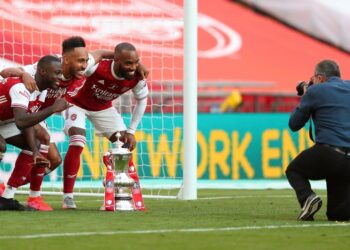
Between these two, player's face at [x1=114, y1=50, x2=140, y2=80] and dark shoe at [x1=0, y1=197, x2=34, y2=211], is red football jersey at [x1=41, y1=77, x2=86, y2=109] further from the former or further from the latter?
dark shoe at [x1=0, y1=197, x2=34, y2=211]

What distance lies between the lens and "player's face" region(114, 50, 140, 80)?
406 inches

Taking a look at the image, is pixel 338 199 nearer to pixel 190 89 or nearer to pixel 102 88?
pixel 102 88

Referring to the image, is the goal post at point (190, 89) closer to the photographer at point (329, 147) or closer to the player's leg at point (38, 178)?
the player's leg at point (38, 178)

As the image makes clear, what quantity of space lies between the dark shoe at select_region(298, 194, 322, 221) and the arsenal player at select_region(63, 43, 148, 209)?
2169 mm

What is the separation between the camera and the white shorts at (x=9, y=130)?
10.2 metres

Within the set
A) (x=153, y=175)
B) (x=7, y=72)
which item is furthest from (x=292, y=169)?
(x=153, y=175)

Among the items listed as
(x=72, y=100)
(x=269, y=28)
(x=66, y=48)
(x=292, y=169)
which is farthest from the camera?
(x=269, y=28)

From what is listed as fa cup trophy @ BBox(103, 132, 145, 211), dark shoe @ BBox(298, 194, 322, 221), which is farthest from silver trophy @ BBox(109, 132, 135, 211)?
dark shoe @ BBox(298, 194, 322, 221)

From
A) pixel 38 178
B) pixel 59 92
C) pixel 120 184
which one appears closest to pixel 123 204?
pixel 120 184

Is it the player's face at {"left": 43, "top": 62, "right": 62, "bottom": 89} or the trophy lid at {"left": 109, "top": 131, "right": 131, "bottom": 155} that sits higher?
the player's face at {"left": 43, "top": 62, "right": 62, "bottom": 89}

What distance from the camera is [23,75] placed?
986cm

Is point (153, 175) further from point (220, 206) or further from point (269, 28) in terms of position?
point (269, 28)

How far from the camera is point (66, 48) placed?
33.4 feet

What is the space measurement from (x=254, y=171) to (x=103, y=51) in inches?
329
